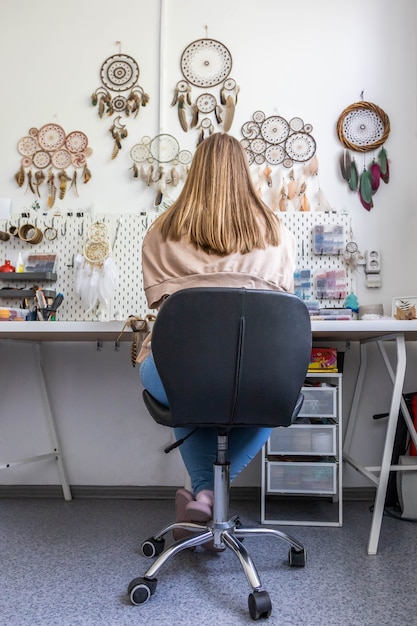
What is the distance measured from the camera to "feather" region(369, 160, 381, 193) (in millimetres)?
2256

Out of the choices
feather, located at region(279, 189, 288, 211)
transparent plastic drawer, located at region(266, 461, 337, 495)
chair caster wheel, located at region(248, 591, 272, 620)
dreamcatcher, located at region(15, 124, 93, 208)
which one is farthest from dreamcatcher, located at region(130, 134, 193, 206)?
chair caster wheel, located at region(248, 591, 272, 620)

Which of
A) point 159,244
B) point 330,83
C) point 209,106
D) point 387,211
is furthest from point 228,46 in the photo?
point 159,244

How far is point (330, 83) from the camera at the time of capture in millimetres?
2336

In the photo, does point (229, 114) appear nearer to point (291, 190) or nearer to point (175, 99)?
point (175, 99)

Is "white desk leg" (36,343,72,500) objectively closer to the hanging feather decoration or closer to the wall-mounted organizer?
the wall-mounted organizer

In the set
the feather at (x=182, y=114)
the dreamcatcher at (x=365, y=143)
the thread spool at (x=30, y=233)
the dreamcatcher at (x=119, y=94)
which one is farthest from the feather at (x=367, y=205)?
the thread spool at (x=30, y=233)

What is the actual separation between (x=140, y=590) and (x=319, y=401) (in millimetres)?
940

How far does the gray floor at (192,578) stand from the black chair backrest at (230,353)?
47 cm

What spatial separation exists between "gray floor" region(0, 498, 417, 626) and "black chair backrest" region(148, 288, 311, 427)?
465mm

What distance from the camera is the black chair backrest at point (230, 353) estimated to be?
1.05m

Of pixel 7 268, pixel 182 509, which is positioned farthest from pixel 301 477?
pixel 7 268

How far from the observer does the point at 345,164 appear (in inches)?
89.7

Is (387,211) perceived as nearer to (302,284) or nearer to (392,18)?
(302,284)

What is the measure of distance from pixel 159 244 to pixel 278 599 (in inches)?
37.7
